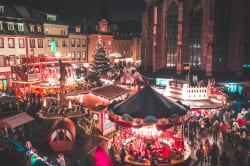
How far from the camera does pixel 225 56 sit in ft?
120

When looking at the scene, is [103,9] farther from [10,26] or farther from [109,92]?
[109,92]

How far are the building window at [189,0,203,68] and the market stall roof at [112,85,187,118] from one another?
25.1 m

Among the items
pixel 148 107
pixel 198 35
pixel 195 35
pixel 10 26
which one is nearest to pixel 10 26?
pixel 10 26

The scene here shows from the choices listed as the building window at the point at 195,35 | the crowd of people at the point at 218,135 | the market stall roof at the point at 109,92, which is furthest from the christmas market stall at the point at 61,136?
the building window at the point at 195,35

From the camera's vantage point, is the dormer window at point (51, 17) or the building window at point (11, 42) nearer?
the building window at point (11, 42)

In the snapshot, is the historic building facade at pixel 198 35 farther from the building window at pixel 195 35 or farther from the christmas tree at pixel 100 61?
the christmas tree at pixel 100 61

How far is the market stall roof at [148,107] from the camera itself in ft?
41.1

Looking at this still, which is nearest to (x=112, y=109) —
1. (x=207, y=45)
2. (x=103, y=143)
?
(x=103, y=143)

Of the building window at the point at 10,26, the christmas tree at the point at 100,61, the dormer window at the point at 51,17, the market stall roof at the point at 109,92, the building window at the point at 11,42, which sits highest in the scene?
the dormer window at the point at 51,17

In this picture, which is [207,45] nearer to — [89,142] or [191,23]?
[191,23]

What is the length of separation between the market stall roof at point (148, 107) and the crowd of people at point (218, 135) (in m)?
2.97

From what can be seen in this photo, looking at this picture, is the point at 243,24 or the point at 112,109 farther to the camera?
the point at 243,24

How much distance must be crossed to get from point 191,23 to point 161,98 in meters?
26.6

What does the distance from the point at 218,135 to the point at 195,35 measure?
71.8ft
